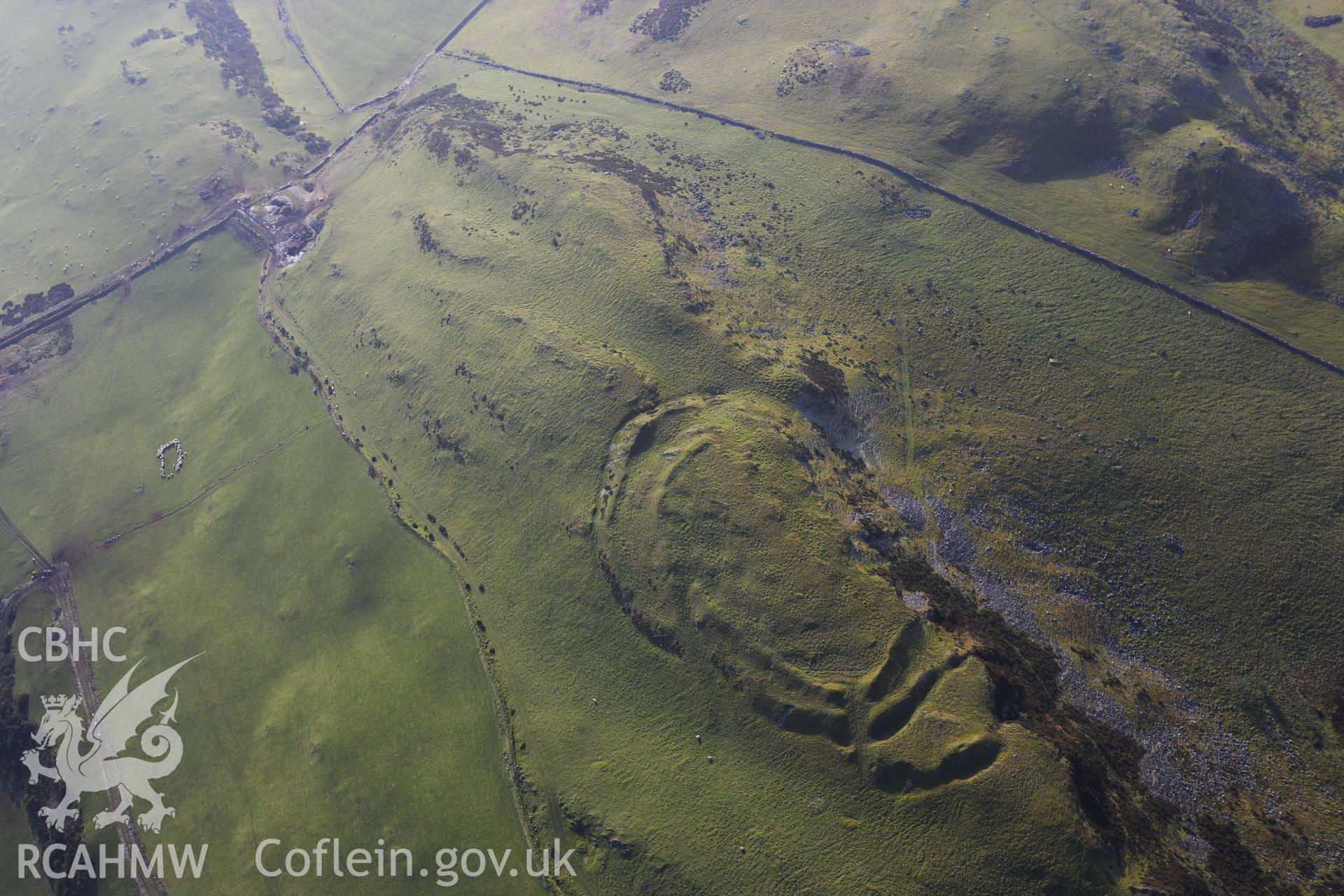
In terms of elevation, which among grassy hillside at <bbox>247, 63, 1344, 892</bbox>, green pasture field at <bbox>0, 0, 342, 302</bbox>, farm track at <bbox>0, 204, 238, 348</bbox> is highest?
green pasture field at <bbox>0, 0, 342, 302</bbox>

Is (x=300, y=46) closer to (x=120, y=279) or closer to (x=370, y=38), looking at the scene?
(x=370, y=38)

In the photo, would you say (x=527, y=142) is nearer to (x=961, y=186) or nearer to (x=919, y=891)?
(x=961, y=186)

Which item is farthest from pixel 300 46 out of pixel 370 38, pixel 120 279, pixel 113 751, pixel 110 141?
pixel 113 751

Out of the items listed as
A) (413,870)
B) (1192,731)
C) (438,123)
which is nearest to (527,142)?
(438,123)

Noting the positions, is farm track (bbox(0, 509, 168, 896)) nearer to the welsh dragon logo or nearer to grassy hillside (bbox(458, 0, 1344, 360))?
the welsh dragon logo

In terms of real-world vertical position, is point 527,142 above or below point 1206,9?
above

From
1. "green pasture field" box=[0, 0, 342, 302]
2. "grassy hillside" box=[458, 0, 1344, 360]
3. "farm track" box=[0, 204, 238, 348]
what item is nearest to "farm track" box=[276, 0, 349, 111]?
"green pasture field" box=[0, 0, 342, 302]
